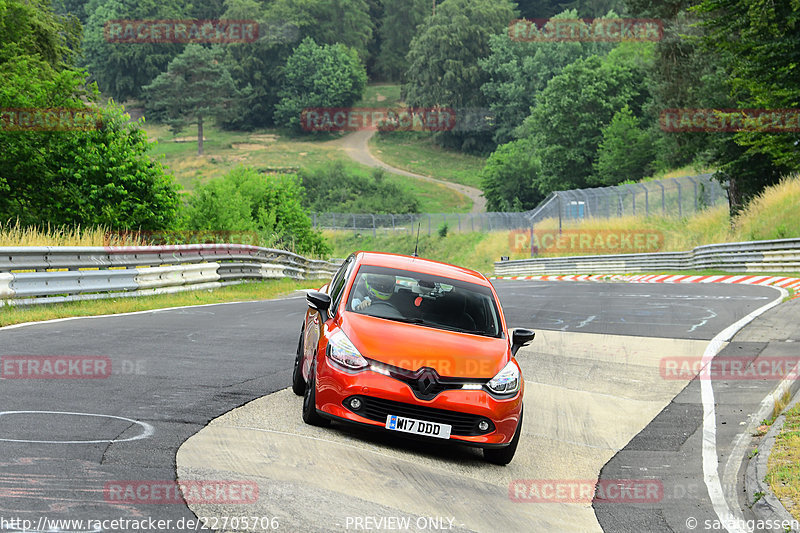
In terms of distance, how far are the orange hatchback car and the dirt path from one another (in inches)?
3769

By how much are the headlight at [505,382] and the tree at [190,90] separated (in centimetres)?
12815

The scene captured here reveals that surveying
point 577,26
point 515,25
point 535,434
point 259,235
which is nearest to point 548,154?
point 577,26

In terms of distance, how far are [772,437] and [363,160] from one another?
404 feet

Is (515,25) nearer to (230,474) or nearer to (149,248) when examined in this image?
(149,248)

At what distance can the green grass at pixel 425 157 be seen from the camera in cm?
12912

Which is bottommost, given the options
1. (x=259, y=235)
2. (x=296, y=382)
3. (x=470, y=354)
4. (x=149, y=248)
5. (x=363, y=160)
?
(x=363, y=160)

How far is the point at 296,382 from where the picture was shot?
30.8 ft

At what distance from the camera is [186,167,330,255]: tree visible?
35438 mm

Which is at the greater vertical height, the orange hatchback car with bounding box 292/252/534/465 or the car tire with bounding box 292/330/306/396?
the orange hatchback car with bounding box 292/252/534/465

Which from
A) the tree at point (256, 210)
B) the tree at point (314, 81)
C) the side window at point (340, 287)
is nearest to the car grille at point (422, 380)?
the side window at point (340, 287)

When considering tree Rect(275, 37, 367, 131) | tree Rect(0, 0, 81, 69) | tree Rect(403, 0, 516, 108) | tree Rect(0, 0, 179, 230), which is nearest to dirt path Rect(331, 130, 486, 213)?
tree Rect(275, 37, 367, 131)

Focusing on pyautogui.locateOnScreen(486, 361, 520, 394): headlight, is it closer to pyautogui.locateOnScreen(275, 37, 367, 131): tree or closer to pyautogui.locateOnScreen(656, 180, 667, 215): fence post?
pyautogui.locateOnScreen(656, 180, 667, 215): fence post

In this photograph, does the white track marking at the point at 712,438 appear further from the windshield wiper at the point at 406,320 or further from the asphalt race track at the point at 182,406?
the windshield wiper at the point at 406,320

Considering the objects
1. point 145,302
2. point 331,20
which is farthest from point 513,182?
point 331,20
